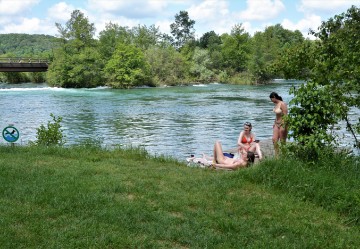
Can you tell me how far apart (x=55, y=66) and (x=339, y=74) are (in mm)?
61773

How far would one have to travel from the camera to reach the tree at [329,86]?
7555 mm

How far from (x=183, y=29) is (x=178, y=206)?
117m

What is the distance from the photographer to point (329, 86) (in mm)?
7992

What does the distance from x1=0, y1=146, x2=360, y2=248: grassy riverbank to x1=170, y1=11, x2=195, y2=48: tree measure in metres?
113

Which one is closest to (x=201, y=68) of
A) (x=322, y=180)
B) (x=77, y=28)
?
(x=77, y=28)

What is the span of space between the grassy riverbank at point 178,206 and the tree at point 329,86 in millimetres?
800

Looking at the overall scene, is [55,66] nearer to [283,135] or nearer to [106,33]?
[106,33]

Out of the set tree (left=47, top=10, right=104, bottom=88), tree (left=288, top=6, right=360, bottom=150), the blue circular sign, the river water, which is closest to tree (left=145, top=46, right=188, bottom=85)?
tree (left=47, top=10, right=104, bottom=88)

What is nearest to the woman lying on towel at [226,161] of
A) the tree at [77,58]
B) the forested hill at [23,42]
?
the tree at [77,58]

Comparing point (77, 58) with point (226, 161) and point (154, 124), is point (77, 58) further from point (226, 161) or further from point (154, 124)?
point (226, 161)

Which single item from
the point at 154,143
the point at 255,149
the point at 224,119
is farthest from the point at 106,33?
the point at 255,149

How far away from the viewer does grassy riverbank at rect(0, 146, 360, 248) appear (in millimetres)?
4770

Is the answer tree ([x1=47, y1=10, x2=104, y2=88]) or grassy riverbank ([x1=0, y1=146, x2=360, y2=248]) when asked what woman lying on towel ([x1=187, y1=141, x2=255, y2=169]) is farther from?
tree ([x1=47, y1=10, x2=104, y2=88])

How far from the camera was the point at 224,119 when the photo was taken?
26016mm
